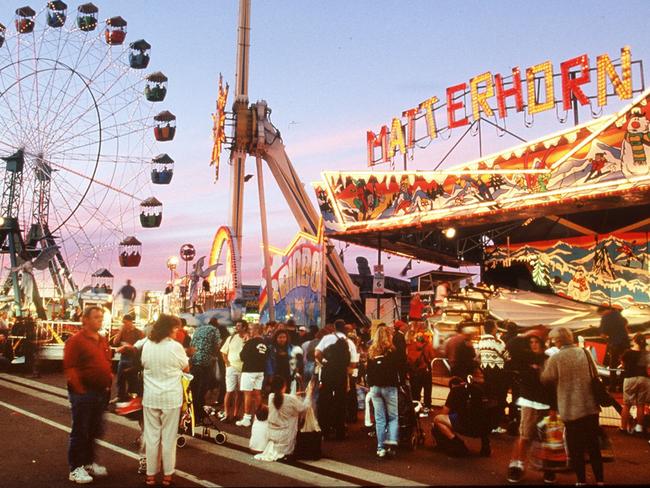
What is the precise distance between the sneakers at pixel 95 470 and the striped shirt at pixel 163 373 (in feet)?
3.44

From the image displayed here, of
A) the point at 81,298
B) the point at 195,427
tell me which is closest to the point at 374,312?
the point at 81,298

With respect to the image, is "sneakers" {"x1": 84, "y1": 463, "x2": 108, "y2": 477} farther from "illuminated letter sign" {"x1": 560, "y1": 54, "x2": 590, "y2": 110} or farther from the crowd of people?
"illuminated letter sign" {"x1": 560, "y1": 54, "x2": 590, "y2": 110}

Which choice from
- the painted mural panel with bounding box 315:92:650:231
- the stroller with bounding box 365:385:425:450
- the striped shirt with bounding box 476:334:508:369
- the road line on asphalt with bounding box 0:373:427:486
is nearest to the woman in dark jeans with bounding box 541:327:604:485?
the road line on asphalt with bounding box 0:373:427:486

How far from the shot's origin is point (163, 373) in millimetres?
7281

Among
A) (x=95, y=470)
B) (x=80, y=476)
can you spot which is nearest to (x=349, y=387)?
(x=95, y=470)

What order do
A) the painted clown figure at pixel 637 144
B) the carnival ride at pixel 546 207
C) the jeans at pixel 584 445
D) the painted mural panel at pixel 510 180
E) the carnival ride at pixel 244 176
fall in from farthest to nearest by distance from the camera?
the carnival ride at pixel 244 176 < the carnival ride at pixel 546 207 < the painted mural panel at pixel 510 180 < the painted clown figure at pixel 637 144 < the jeans at pixel 584 445

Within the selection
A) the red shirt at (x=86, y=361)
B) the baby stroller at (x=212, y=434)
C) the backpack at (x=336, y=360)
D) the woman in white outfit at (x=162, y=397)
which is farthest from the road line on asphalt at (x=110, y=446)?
the backpack at (x=336, y=360)

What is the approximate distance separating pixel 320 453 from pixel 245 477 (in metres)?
1.57

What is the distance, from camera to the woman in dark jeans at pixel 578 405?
712 centimetres

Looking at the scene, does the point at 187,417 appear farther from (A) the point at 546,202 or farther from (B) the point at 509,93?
(B) the point at 509,93

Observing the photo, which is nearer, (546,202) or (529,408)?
(529,408)

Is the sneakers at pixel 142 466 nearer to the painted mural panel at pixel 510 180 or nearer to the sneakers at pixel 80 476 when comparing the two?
the sneakers at pixel 80 476

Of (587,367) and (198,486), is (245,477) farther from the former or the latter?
(587,367)

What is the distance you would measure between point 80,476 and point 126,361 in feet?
13.8
